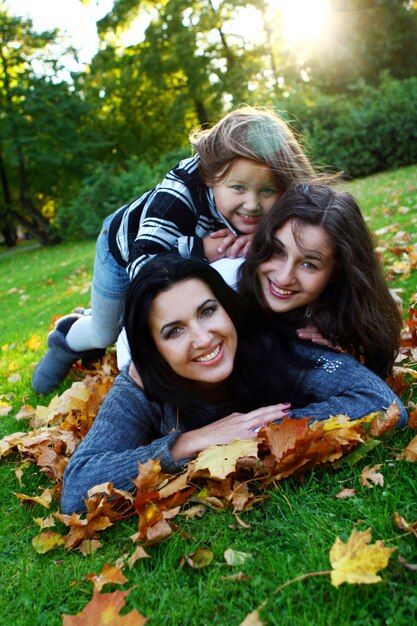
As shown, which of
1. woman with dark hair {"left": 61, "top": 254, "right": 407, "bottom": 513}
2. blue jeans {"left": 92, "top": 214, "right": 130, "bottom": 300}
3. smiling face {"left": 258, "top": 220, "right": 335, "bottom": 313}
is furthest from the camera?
blue jeans {"left": 92, "top": 214, "right": 130, "bottom": 300}

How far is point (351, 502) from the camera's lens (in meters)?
1.86

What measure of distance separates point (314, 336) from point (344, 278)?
36 cm

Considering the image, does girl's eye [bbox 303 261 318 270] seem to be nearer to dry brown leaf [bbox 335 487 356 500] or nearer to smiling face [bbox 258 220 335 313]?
smiling face [bbox 258 220 335 313]

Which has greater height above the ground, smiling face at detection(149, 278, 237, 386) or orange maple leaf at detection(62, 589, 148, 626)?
smiling face at detection(149, 278, 237, 386)

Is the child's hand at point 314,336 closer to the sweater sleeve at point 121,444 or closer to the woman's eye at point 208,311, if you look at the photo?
the woman's eye at point 208,311

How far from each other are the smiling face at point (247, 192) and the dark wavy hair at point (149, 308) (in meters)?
0.61

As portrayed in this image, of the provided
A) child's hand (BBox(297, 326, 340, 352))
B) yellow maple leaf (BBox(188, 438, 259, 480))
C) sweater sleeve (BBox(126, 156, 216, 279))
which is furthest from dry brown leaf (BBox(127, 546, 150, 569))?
sweater sleeve (BBox(126, 156, 216, 279))

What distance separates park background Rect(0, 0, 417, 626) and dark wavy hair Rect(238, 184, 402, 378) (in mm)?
656

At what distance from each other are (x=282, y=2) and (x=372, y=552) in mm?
26321

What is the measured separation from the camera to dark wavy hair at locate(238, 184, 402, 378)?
2.67 metres

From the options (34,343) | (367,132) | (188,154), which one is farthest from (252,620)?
(188,154)

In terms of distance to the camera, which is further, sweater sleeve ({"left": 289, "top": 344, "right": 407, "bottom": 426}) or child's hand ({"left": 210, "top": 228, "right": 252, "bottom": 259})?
child's hand ({"left": 210, "top": 228, "right": 252, "bottom": 259})

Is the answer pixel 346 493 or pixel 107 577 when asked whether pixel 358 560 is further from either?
pixel 107 577

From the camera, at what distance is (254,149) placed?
2.96 m
